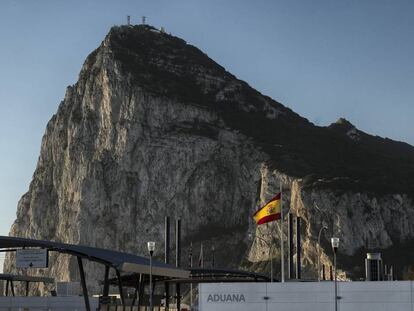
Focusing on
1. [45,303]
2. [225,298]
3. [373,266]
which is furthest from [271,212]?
[45,303]

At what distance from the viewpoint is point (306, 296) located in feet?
143

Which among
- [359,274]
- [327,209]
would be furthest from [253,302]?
[327,209]

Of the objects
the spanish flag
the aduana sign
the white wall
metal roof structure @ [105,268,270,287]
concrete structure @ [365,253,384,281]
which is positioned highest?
the spanish flag

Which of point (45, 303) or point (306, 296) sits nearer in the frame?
point (306, 296)

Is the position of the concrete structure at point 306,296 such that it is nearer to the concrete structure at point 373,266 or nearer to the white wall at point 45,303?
the concrete structure at point 373,266

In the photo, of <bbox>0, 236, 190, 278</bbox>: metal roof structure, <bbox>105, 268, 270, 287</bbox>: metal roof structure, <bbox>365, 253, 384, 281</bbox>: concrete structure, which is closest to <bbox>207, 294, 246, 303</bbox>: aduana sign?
<bbox>0, 236, 190, 278</bbox>: metal roof structure

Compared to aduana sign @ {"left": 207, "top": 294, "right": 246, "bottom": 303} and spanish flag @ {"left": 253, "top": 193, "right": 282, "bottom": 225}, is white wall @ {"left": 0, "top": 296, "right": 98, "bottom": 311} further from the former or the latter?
aduana sign @ {"left": 207, "top": 294, "right": 246, "bottom": 303}

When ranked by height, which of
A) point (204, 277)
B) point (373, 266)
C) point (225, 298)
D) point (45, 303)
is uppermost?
point (373, 266)

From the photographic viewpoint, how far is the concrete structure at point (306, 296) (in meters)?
42.3

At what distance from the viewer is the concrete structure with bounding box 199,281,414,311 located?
4228 cm

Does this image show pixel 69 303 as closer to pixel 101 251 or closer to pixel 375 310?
pixel 101 251

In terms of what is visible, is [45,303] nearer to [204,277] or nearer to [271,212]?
[271,212]

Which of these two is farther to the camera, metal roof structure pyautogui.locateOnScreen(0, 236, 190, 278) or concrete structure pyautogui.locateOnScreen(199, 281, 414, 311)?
metal roof structure pyautogui.locateOnScreen(0, 236, 190, 278)

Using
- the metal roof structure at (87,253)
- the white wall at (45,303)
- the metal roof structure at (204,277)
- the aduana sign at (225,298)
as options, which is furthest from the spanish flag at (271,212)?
the white wall at (45,303)
